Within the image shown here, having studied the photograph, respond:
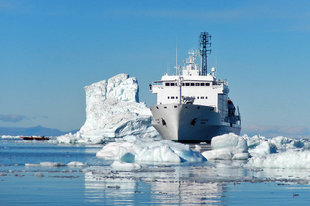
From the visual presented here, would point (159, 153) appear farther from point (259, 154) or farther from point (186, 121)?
point (186, 121)

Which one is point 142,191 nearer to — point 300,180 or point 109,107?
point 300,180

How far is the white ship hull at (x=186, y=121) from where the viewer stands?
169ft

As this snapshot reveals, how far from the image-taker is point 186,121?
171 feet

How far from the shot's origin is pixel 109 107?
9288 centimetres

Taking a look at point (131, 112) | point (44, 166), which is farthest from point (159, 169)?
point (131, 112)

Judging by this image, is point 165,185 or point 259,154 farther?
point 259,154

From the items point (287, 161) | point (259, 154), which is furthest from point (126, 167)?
point (259, 154)

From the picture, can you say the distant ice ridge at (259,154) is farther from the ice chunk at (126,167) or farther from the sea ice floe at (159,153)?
the ice chunk at (126,167)

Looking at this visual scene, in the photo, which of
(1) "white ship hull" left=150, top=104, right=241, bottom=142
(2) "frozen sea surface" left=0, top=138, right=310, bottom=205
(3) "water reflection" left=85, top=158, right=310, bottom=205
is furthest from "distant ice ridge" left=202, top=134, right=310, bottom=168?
(1) "white ship hull" left=150, top=104, right=241, bottom=142

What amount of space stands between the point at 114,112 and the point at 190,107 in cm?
4049

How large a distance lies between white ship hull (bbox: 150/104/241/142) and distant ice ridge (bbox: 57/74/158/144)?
68.9 feet

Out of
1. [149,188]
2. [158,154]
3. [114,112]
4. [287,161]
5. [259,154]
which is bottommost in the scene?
[149,188]

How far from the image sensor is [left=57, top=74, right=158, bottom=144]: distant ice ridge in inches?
3221

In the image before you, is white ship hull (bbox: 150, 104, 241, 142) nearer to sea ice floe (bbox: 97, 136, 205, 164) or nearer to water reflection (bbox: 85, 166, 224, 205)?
sea ice floe (bbox: 97, 136, 205, 164)
